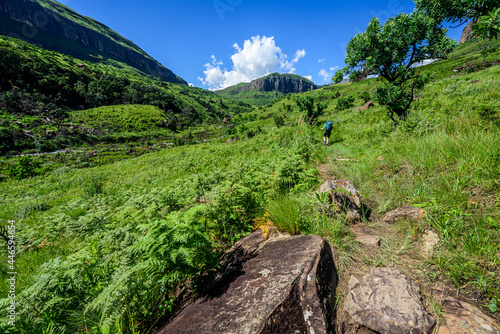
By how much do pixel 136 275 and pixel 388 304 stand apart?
3.25 metres

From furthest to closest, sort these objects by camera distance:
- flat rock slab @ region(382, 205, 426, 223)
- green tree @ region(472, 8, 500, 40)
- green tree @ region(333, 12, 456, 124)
Result: green tree @ region(333, 12, 456, 124)
green tree @ region(472, 8, 500, 40)
flat rock slab @ region(382, 205, 426, 223)

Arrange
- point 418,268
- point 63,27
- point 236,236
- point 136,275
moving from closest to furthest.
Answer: point 418,268
point 136,275
point 236,236
point 63,27

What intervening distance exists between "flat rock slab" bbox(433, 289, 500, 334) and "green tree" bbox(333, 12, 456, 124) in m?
10.5

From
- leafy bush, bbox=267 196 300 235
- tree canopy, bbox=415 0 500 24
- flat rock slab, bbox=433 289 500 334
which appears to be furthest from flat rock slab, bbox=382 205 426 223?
tree canopy, bbox=415 0 500 24

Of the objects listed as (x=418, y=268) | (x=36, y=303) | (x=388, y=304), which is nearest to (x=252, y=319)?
(x=388, y=304)

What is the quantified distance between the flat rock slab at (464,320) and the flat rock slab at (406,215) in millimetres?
1405

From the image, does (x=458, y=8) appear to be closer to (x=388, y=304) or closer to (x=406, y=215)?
(x=406, y=215)

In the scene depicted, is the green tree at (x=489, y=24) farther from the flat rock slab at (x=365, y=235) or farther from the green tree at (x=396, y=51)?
the green tree at (x=396, y=51)

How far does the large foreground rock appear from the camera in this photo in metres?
1.83

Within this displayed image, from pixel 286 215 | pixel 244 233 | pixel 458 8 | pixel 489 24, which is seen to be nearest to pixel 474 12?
pixel 458 8

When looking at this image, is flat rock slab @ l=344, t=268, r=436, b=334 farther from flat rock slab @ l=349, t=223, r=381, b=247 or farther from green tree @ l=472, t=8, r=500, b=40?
green tree @ l=472, t=8, r=500, b=40

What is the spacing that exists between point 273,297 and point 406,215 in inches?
108

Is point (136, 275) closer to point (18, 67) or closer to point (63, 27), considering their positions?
point (18, 67)

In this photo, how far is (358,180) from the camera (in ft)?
16.7
